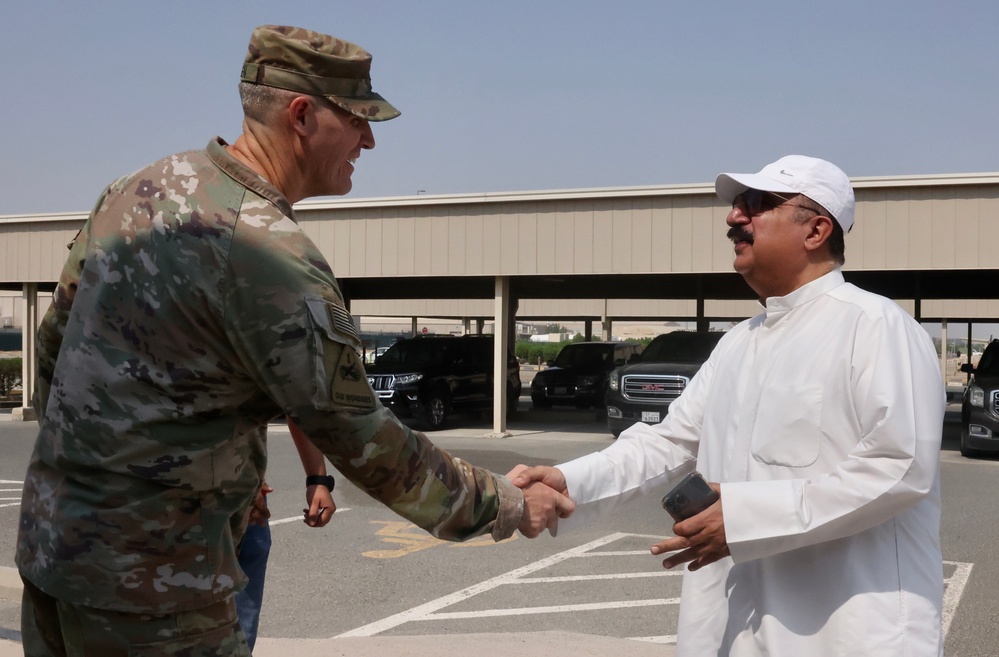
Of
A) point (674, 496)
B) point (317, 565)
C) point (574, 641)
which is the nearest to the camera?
point (674, 496)

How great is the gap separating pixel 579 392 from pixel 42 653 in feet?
77.2

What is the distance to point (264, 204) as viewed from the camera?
2.22 metres

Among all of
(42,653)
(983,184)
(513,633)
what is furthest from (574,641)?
(983,184)

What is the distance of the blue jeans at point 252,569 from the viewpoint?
3875 mm

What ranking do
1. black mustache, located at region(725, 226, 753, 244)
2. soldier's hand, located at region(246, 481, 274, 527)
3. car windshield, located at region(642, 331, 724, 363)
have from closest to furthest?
black mustache, located at region(725, 226, 753, 244) < soldier's hand, located at region(246, 481, 274, 527) < car windshield, located at region(642, 331, 724, 363)

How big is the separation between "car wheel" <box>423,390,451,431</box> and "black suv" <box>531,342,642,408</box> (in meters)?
4.89

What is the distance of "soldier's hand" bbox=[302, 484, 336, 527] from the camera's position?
14.2 ft

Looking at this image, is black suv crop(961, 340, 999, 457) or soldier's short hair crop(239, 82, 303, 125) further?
black suv crop(961, 340, 999, 457)

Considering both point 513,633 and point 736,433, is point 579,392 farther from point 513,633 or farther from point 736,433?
point 736,433

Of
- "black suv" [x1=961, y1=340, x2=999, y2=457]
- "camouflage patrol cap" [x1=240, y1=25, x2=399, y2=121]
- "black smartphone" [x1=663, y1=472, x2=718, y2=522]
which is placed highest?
"camouflage patrol cap" [x1=240, y1=25, x2=399, y2=121]

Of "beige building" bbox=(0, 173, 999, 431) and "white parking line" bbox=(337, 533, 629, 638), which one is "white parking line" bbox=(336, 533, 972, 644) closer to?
"white parking line" bbox=(337, 533, 629, 638)

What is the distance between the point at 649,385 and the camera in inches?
712

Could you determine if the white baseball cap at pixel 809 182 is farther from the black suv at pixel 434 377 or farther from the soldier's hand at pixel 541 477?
the black suv at pixel 434 377

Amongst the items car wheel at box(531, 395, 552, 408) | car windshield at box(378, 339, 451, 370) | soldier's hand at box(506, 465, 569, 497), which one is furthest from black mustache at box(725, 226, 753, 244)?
car wheel at box(531, 395, 552, 408)
